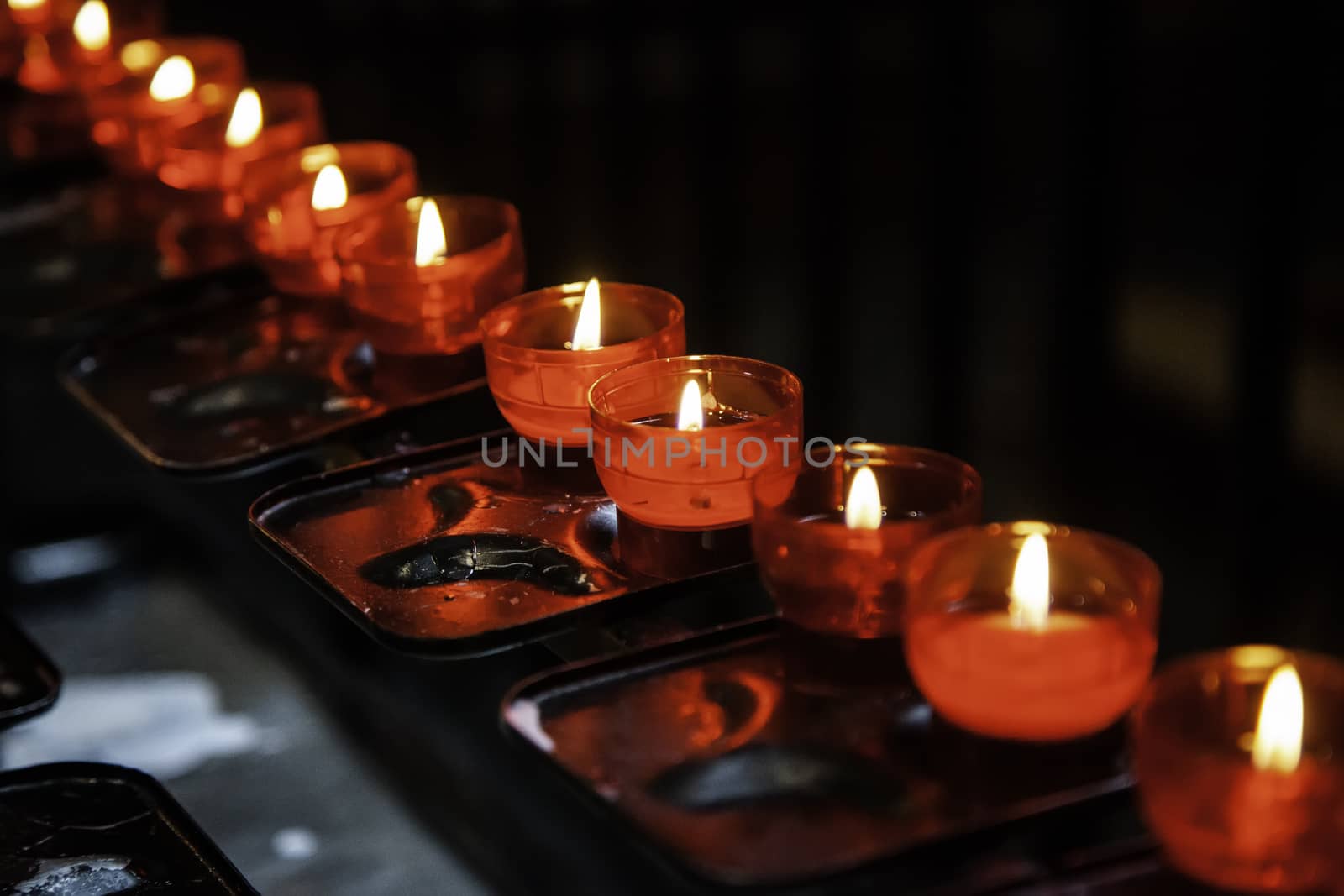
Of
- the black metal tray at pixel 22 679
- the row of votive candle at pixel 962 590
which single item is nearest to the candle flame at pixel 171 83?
the black metal tray at pixel 22 679

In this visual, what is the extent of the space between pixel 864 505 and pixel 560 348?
0.35 metres

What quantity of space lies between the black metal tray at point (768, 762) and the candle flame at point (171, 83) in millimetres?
978

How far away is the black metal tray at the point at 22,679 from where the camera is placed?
1.23 meters

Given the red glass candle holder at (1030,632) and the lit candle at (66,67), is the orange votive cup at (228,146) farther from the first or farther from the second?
the red glass candle holder at (1030,632)

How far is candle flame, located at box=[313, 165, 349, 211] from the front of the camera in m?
1.28

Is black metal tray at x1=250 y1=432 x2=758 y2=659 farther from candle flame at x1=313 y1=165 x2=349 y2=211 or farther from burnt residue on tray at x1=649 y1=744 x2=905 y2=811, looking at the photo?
candle flame at x1=313 y1=165 x2=349 y2=211

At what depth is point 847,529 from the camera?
80 centimetres

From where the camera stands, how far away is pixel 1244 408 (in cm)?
119

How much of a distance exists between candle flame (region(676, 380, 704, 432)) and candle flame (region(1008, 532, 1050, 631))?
227 mm

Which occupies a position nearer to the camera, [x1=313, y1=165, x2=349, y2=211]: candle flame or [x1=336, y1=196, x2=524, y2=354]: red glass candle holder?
[x1=336, y1=196, x2=524, y2=354]: red glass candle holder

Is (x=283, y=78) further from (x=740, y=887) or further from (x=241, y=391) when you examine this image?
(x=740, y=887)

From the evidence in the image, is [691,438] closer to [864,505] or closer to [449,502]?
[864,505]

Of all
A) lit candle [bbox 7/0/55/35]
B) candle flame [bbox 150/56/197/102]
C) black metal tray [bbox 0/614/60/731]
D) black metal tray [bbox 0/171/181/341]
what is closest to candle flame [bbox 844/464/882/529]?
black metal tray [bbox 0/614/60/731]

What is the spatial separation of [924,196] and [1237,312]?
0.37 metres
